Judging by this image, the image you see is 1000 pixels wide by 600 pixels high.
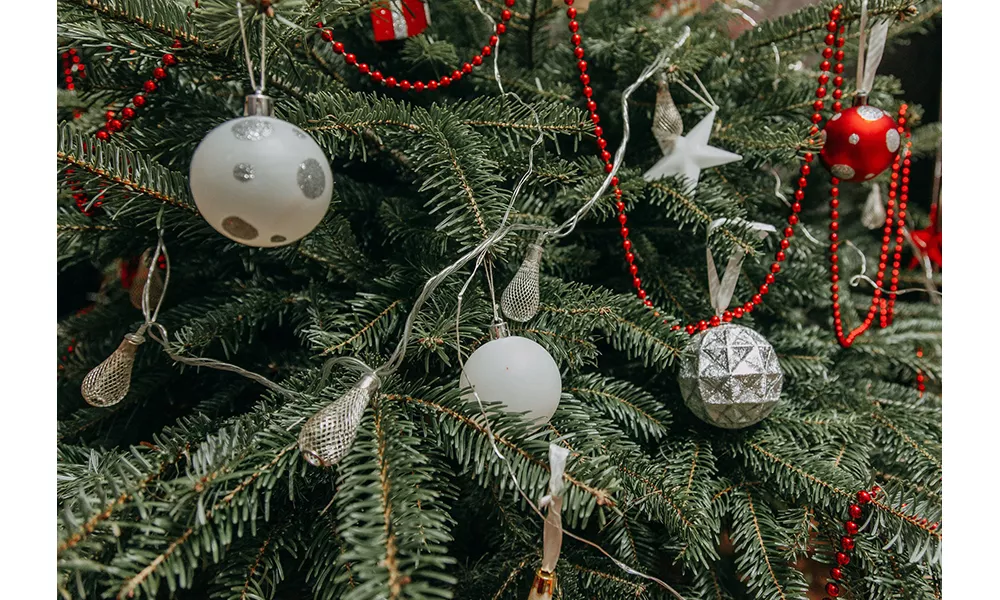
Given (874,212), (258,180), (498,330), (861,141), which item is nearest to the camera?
(258,180)

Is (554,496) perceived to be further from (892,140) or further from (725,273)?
(892,140)

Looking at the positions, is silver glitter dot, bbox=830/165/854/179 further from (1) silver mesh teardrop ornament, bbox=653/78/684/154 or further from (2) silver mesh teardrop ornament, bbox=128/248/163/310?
(2) silver mesh teardrop ornament, bbox=128/248/163/310

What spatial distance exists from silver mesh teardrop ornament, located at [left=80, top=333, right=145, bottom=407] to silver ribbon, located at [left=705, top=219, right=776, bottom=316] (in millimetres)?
453

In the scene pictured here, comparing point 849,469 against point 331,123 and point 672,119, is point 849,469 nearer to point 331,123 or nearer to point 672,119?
point 672,119

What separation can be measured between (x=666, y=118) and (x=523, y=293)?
0.81 feet

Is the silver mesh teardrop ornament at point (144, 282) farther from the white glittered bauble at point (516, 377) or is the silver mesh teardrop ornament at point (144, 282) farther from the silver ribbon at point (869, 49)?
the silver ribbon at point (869, 49)

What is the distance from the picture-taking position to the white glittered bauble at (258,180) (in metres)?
0.34

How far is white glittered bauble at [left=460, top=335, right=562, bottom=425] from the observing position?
409 millimetres

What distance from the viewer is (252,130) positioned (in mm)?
353

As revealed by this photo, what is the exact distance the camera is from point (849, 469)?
52 centimetres

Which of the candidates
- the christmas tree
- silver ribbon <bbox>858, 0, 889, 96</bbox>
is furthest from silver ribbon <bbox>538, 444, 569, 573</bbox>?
silver ribbon <bbox>858, 0, 889, 96</bbox>

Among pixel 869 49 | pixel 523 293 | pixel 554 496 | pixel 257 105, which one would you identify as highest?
pixel 869 49

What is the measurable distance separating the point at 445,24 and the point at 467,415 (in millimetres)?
453

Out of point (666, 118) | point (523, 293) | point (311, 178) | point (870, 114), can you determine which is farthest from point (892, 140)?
point (311, 178)
